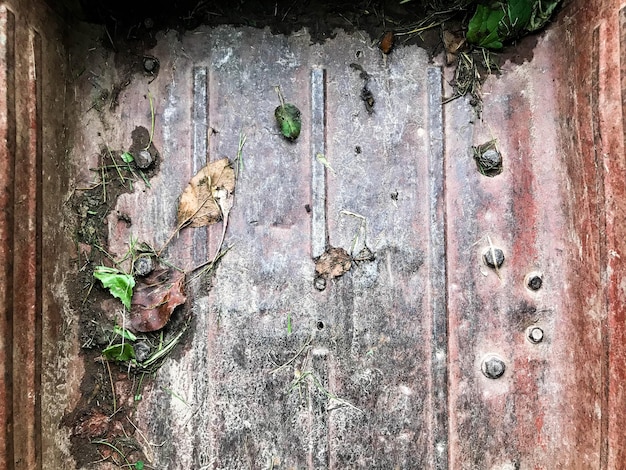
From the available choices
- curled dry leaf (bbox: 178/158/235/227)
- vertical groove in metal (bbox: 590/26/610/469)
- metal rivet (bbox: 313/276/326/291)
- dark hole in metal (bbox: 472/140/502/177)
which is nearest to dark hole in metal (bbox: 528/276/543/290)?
vertical groove in metal (bbox: 590/26/610/469)

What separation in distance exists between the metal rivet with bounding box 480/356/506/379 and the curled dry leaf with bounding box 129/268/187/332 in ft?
4.50

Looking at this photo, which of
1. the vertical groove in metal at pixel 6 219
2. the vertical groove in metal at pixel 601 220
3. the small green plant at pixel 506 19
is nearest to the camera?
the vertical groove in metal at pixel 6 219

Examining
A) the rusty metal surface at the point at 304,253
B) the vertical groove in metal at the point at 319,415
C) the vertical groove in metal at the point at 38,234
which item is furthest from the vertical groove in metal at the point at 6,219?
the vertical groove in metal at the point at 319,415

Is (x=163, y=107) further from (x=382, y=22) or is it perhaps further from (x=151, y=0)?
(x=382, y=22)

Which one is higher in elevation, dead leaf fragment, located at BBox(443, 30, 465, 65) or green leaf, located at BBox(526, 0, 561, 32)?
green leaf, located at BBox(526, 0, 561, 32)

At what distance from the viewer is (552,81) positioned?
91.3 inches

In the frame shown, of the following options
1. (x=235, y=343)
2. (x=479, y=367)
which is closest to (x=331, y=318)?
(x=235, y=343)

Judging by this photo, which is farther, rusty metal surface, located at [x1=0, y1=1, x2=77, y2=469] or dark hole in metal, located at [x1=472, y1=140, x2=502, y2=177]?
dark hole in metal, located at [x1=472, y1=140, x2=502, y2=177]

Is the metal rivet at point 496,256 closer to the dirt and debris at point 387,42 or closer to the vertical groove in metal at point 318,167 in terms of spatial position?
the vertical groove in metal at point 318,167

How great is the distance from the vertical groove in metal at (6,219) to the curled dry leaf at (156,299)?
50cm

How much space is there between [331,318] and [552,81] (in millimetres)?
1463

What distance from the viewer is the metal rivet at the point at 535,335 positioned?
2279 mm

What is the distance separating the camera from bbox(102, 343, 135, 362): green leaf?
2240mm

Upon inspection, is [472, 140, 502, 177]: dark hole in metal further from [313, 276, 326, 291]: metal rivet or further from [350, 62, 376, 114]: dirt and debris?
[313, 276, 326, 291]: metal rivet
